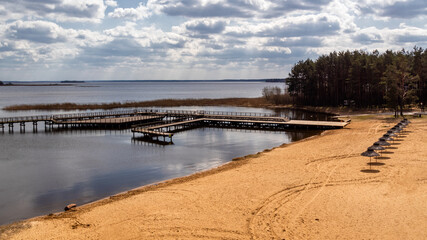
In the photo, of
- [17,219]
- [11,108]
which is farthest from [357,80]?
[11,108]

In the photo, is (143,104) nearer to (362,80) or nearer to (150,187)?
(362,80)

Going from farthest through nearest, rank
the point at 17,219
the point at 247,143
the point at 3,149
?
the point at 247,143, the point at 3,149, the point at 17,219

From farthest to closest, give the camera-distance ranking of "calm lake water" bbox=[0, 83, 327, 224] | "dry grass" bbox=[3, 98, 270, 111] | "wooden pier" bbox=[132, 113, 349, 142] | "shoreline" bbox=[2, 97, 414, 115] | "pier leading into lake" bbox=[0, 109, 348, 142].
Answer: "dry grass" bbox=[3, 98, 270, 111], "shoreline" bbox=[2, 97, 414, 115], "pier leading into lake" bbox=[0, 109, 348, 142], "wooden pier" bbox=[132, 113, 349, 142], "calm lake water" bbox=[0, 83, 327, 224]

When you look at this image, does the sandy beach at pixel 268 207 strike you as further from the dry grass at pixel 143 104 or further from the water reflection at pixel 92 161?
the dry grass at pixel 143 104

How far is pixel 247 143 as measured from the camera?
4816 cm

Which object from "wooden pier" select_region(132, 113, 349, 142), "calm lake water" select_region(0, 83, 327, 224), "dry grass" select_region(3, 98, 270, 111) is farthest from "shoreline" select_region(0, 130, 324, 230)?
"dry grass" select_region(3, 98, 270, 111)

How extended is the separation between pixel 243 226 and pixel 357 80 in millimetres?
69123

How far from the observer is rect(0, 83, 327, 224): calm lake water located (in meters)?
26.1

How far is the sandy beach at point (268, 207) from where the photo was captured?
18.5m

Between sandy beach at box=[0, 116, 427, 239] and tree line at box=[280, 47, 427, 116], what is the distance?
38202mm

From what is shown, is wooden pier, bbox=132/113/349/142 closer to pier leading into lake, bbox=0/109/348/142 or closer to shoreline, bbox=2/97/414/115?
pier leading into lake, bbox=0/109/348/142

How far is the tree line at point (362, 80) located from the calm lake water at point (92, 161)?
22.9 metres


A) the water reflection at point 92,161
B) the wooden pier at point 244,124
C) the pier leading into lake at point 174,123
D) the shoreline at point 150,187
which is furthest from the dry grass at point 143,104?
the shoreline at point 150,187

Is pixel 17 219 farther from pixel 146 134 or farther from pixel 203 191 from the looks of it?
pixel 146 134
